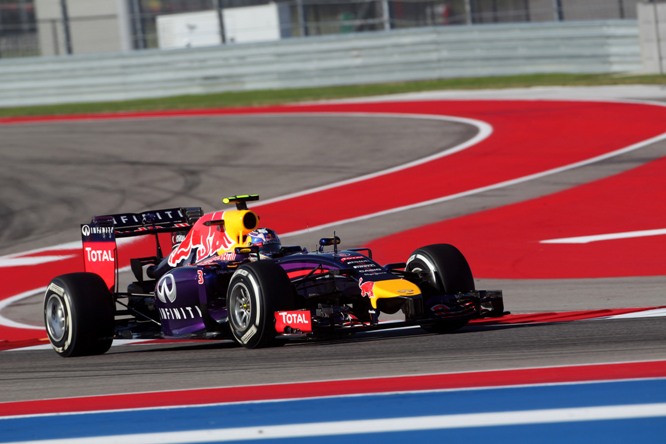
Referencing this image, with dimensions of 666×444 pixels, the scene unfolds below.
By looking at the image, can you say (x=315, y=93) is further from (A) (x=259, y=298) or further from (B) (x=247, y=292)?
(A) (x=259, y=298)

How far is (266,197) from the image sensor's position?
763 inches

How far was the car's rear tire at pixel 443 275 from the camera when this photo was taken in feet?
32.3

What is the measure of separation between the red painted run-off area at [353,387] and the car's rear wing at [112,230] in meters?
3.58

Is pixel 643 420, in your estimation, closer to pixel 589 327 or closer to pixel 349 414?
pixel 349 414

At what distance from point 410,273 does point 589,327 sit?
1429 mm

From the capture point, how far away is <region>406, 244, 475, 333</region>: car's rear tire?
9844mm

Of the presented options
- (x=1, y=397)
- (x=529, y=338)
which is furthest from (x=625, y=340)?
(x=1, y=397)

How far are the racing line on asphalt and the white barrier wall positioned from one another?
187 inches

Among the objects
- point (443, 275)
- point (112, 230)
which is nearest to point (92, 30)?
point (112, 230)

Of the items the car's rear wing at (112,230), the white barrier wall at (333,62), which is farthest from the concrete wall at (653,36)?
the car's rear wing at (112,230)

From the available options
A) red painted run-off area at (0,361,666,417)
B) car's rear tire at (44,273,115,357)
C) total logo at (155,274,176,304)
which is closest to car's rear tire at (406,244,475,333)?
total logo at (155,274,176,304)

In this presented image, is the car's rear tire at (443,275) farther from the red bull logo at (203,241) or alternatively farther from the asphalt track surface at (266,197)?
the red bull logo at (203,241)

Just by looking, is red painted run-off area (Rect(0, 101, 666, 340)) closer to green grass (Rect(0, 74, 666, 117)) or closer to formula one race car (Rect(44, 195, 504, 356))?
formula one race car (Rect(44, 195, 504, 356))

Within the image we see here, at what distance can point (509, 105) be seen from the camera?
26500 mm
